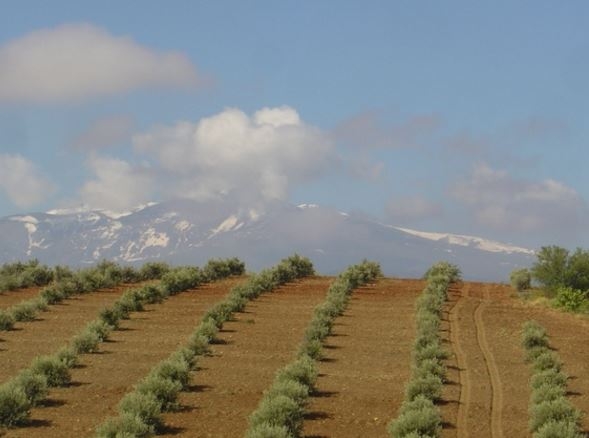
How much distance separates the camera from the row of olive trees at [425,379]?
727 inches

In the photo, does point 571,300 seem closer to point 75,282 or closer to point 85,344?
point 85,344

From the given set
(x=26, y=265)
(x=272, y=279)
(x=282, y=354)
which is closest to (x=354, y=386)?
(x=282, y=354)

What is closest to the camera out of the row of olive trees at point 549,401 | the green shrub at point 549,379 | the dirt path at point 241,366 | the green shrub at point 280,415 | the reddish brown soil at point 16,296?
the row of olive trees at point 549,401

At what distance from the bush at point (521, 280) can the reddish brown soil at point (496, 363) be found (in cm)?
332

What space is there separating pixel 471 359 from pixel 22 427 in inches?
497

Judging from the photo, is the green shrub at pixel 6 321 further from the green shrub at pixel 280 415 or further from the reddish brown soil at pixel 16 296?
the green shrub at pixel 280 415

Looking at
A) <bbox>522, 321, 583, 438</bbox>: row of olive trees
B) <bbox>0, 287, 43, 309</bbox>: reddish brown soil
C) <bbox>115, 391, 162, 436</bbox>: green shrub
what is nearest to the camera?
<bbox>522, 321, 583, 438</bbox>: row of olive trees

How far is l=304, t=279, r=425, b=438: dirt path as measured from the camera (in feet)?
66.3

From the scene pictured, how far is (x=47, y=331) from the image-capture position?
105ft

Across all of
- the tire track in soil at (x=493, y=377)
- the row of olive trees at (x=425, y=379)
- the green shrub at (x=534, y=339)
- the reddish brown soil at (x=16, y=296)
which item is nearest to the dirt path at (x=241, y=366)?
the row of olive trees at (x=425, y=379)

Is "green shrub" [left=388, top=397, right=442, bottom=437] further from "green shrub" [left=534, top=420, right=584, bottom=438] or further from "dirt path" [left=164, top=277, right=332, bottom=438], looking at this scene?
"dirt path" [left=164, top=277, right=332, bottom=438]

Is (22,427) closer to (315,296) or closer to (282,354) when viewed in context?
(282,354)

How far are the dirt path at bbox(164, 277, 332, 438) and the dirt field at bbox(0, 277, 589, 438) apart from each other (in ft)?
0.11

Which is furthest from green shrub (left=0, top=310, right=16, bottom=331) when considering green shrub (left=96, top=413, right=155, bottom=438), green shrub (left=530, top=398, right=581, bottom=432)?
green shrub (left=530, top=398, right=581, bottom=432)
